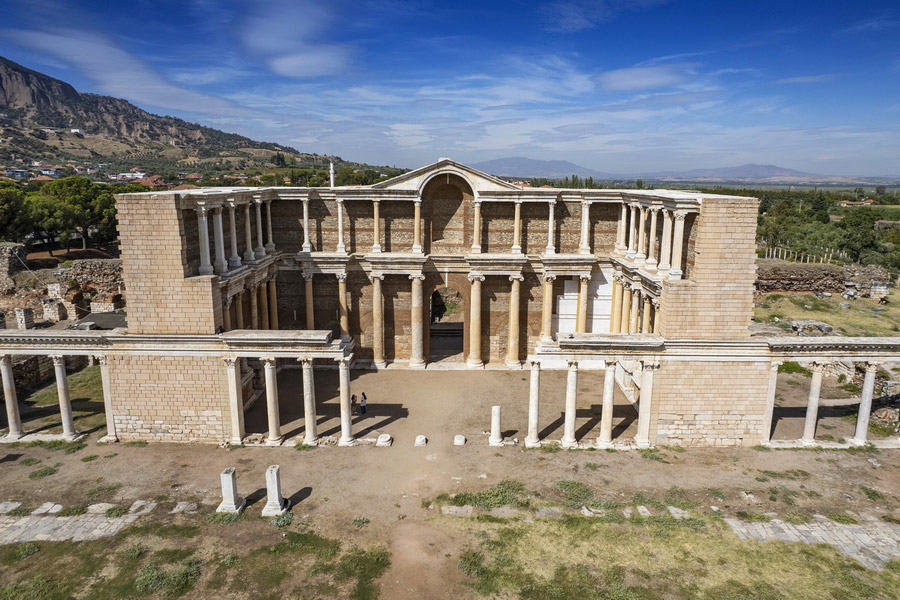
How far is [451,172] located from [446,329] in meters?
10.4

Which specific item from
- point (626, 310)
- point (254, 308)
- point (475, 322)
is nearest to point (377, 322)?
point (475, 322)

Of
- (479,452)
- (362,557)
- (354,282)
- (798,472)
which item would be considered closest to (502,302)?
(354,282)

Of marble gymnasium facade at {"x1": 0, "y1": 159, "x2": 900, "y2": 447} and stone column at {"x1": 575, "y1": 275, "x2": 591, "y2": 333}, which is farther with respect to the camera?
stone column at {"x1": 575, "y1": 275, "x2": 591, "y2": 333}

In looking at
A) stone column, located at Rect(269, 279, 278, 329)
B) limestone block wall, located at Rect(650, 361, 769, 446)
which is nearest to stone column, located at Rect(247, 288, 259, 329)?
stone column, located at Rect(269, 279, 278, 329)

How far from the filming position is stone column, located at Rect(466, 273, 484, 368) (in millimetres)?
24281

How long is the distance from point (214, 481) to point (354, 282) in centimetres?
1137

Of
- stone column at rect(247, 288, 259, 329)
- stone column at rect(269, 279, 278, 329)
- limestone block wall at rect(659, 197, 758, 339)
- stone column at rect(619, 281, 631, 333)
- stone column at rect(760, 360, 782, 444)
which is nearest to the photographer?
limestone block wall at rect(659, 197, 758, 339)

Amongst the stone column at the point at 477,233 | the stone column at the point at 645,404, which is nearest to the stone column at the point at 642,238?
the stone column at the point at 645,404

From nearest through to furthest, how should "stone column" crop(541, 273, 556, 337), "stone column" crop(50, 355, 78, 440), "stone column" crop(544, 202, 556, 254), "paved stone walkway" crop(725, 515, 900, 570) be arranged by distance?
"paved stone walkway" crop(725, 515, 900, 570), "stone column" crop(50, 355, 78, 440), "stone column" crop(544, 202, 556, 254), "stone column" crop(541, 273, 556, 337)

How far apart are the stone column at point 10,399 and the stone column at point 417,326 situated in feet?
47.5

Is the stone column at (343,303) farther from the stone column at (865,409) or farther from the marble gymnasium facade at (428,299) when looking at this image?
the stone column at (865,409)

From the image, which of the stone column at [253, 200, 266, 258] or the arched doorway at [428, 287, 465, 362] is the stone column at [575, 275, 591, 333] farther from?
the stone column at [253, 200, 266, 258]

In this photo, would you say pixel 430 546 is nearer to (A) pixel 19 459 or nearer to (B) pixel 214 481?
(B) pixel 214 481

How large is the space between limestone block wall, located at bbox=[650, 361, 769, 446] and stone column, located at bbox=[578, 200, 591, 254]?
8176 millimetres
